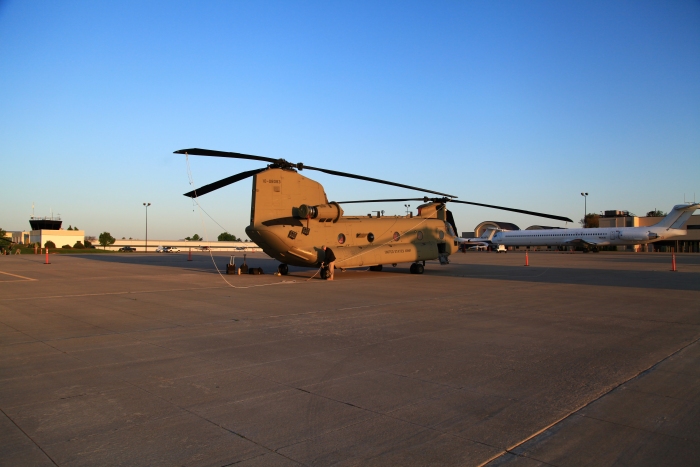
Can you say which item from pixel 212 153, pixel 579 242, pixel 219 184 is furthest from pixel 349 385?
pixel 579 242

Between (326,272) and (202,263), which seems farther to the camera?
(202,263)

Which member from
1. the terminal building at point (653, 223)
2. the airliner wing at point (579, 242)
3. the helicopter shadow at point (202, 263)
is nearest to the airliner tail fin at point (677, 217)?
the airliner wing at point (579, 242)

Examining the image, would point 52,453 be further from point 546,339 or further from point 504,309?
point 504,309

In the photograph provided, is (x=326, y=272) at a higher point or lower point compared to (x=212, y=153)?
lower

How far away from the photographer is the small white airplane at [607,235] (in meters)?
51.6

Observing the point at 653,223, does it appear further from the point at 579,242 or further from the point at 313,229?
the point at 313,229

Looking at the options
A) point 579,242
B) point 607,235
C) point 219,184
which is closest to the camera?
point 219,184

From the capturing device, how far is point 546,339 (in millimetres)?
8242

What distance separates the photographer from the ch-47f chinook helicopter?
18.6 meters

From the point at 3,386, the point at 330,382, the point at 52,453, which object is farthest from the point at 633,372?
the point at 3,386

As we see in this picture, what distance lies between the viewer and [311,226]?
64.1 ft

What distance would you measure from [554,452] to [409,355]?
3.32 meters

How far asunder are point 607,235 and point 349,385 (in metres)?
58.1

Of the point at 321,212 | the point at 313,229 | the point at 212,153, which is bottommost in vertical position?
the point at 313,229
